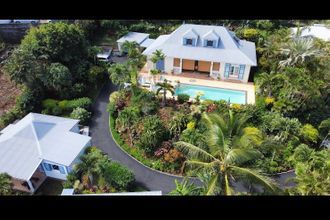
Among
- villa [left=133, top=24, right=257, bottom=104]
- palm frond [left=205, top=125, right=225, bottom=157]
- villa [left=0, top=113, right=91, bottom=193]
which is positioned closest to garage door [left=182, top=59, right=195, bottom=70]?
villa [left=133, top=24, right=257, bottom=104]

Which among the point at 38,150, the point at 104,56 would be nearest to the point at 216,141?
the point at 38,150

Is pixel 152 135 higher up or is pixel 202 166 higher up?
pixel 202 166

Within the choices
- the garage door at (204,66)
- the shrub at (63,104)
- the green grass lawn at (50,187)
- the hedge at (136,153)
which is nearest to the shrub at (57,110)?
the shrub at (63,104)

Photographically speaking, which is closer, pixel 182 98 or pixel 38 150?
pixel 38 150

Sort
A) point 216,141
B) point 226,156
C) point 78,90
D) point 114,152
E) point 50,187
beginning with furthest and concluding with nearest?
1. point 78,90
2. point 114,152
3. point 50,187
4. point 216,141
5. point 226,156

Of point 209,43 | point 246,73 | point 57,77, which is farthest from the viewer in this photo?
point 209,43

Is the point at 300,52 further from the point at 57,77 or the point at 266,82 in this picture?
the point at 57,77

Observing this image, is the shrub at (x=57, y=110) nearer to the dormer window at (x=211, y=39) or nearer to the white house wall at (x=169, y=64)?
the white house wall at (x=169, y=64)

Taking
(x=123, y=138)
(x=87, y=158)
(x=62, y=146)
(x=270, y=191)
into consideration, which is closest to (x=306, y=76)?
(x=270, y=191)
